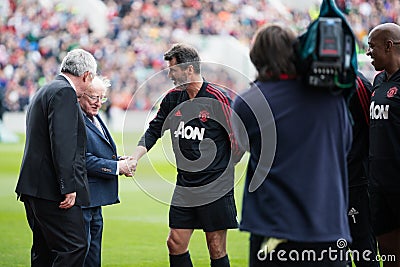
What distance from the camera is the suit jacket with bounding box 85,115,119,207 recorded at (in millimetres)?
6520

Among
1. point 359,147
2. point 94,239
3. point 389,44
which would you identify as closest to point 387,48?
point 389,44

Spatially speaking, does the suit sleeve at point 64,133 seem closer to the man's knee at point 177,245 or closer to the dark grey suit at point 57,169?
the dark grey suit at point 57,169

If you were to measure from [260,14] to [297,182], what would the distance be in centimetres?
3404

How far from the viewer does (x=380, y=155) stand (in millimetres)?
6242

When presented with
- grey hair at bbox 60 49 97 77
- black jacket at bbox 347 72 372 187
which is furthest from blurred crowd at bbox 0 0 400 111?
grey hair at bbox 60 49 97 77

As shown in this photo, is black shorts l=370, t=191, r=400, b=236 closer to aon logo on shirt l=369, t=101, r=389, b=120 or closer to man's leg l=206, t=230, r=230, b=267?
aon logo on shirt l=369, t=101, r=389, b=120

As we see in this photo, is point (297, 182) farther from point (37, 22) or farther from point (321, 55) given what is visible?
point (37, 22)

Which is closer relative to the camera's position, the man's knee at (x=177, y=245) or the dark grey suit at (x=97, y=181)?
the dark grey suit at (x=97, y=181)

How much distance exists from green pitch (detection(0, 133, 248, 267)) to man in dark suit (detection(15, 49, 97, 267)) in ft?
5.67

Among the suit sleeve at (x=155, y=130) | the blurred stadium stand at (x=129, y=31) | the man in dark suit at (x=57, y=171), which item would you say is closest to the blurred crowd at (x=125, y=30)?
the blurred stadium stand at (x=129, y=31)

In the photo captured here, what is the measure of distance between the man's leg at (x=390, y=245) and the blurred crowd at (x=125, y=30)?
83.8 ft

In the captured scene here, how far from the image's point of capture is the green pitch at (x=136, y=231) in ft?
28.1

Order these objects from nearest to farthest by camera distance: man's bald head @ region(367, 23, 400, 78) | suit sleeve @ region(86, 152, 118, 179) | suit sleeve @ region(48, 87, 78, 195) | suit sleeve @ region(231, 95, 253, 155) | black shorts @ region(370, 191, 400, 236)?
suit sleeve @ region(231, 95, 253, 155) → suit sleeve @ region(48, 87, 78, 195) → black shorts @ region(370, 191, 400, 236) → man's bald head @ region(367, 23, 400, 78) → suit sleeve @ region(86, 152, 118, 179)

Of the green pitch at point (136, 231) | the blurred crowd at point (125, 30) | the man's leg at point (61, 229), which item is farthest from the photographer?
the blurred crowd at point (125, 30)
